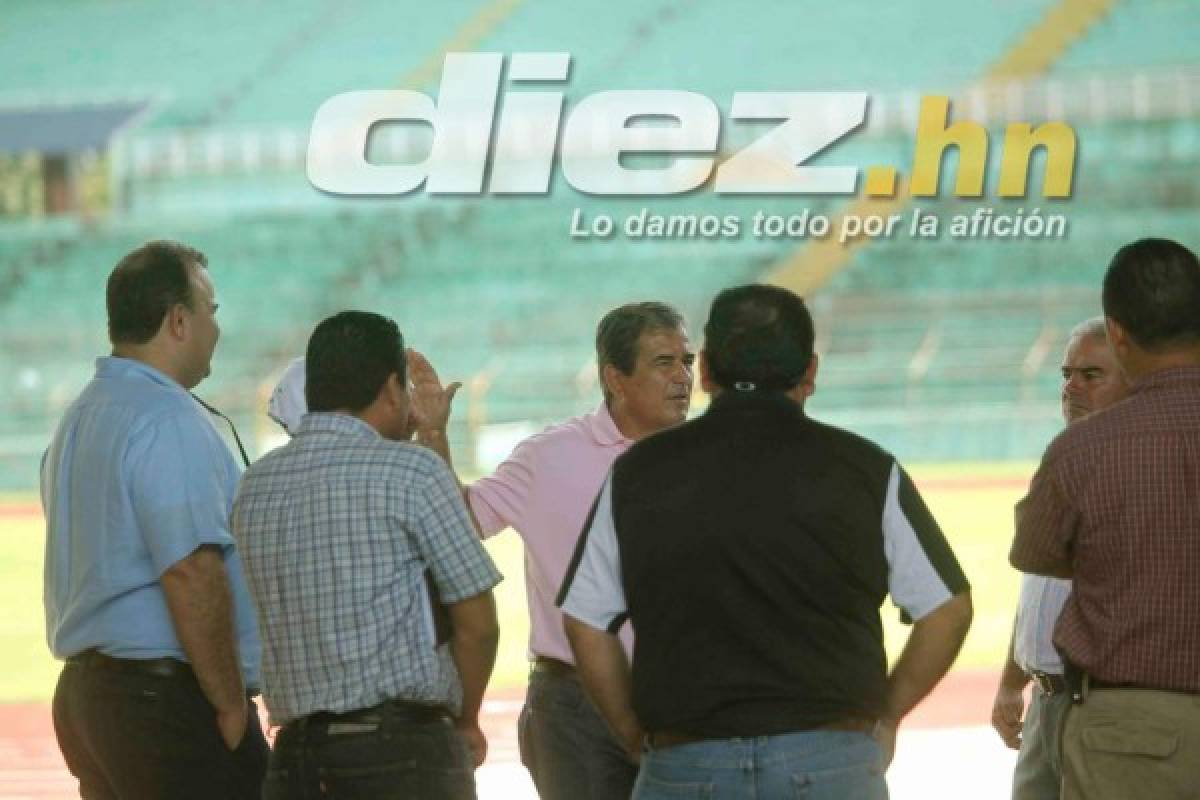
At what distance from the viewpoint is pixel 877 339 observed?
18156mm

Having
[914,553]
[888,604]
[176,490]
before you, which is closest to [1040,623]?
[914,553]

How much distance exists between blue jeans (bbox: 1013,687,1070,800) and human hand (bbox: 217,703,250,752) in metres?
1.16

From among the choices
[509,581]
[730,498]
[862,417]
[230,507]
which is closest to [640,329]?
[230,507]

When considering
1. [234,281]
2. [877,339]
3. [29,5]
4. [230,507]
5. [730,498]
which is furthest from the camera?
[29,5]

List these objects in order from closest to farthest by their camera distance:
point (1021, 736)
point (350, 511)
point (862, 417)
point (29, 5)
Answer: point (350, 511) < point (1021, 736) < point (862, 417) < point (29, 5)

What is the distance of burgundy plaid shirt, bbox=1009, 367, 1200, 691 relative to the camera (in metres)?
2.45

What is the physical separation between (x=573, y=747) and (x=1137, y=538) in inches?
38.0

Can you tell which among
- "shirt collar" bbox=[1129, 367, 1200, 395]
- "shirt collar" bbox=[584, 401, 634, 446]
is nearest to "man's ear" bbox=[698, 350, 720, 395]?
"shirt collar" bbox=[1129, 367, 1200, 395]

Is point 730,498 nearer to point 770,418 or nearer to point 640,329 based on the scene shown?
point 770,418

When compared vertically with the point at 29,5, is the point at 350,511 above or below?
below

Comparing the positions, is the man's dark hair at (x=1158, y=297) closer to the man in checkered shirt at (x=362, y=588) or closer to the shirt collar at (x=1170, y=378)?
the shirt collar at (x=1170, y=378)

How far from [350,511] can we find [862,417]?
14.2 meters

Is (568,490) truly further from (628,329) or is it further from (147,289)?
(147,289)

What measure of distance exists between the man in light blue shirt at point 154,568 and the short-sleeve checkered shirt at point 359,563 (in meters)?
0.29
